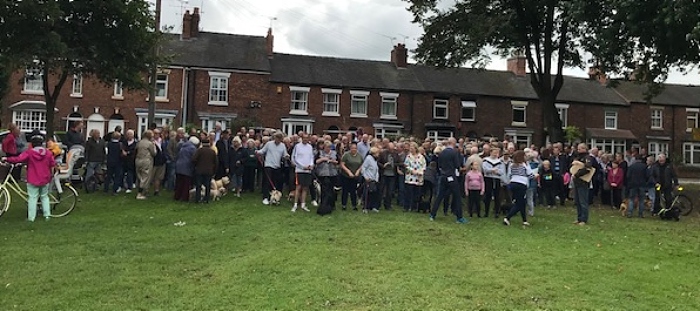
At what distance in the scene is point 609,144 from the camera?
148ft

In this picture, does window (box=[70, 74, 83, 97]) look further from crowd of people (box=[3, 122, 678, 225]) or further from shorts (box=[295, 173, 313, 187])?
shorts (box=[295, 173, 313, 187])

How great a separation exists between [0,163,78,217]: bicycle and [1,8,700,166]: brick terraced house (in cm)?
2140

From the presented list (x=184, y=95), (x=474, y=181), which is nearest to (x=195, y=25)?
(x=184, y=95)

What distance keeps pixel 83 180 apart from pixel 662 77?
21.1 meters

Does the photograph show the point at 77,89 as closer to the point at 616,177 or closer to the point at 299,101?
the point at 299,101

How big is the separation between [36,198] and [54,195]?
1.25 metres

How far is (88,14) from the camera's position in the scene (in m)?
17.9

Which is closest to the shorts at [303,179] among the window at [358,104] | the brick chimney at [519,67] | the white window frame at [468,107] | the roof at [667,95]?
the window at [358,104]

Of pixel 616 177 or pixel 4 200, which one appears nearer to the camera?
pixel 4 200

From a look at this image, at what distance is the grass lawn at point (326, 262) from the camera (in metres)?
7.23

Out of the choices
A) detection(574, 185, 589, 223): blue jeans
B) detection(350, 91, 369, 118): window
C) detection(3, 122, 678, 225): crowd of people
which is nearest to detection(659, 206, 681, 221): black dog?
detection(3, 122, 678, 225): crowd of people

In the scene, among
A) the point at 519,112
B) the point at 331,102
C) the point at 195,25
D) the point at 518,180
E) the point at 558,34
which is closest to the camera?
the point at 518,180

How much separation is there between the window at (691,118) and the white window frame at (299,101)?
3182 cm

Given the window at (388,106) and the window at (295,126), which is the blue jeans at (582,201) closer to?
the window at (295,126)
